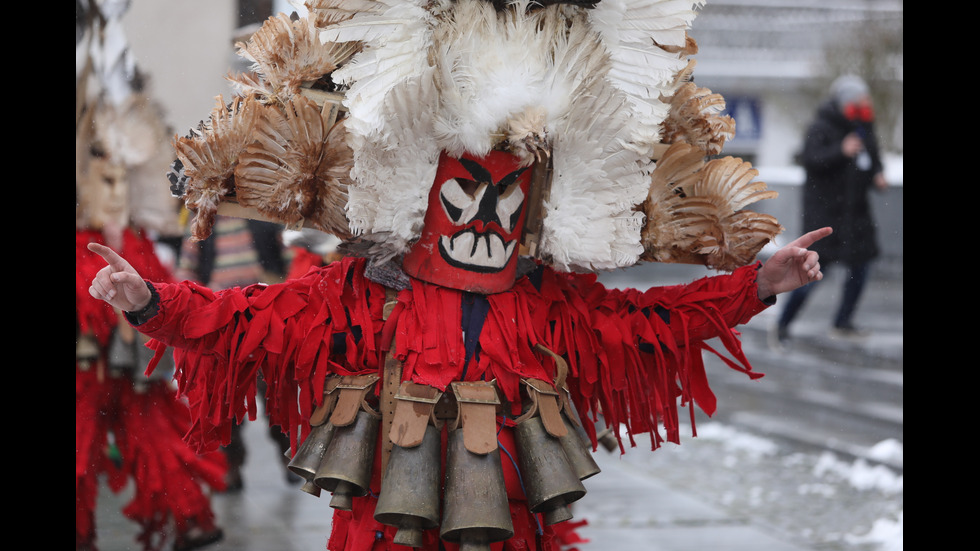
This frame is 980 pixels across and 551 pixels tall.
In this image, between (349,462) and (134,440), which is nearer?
(349,462)

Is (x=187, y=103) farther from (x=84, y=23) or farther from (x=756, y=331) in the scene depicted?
(x=756, y=331)

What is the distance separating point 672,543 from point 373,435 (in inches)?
92.6

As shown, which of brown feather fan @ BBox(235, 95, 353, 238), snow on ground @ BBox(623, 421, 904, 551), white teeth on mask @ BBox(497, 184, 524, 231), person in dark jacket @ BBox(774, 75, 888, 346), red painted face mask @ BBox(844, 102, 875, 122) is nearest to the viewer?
brown feather fan @ BBox(235, 95, 353, 238)

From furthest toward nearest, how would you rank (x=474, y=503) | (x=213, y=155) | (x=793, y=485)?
(x=793, y=485)
(x=213, y=155)
(x=474, y=503)

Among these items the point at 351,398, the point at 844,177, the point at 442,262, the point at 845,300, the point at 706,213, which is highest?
the point at 844,177

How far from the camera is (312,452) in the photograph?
222 centimetres

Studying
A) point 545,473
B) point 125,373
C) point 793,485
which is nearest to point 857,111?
point 793,485

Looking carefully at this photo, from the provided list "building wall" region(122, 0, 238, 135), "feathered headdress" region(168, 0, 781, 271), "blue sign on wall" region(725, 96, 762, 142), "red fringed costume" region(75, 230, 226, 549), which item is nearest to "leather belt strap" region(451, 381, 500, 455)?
"feathered headdress" region(168, 0, 781, 271)

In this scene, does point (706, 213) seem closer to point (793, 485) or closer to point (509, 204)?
point (509, 204)

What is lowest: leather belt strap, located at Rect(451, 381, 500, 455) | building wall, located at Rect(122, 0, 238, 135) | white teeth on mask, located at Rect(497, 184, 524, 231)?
leather belt strap, located at Rect(451, 381, 500, 455)

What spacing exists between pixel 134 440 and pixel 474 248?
2.07 metres

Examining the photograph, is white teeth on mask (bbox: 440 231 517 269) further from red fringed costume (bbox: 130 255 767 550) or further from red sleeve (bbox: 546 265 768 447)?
red sleeve (bbox: 546 265 768 447)

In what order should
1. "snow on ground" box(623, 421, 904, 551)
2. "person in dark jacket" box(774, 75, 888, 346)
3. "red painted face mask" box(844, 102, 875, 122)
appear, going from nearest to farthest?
"snow on ground" box(623, 421, 904, 551) → "person in dark jacket" box(774, 75, 888, 346) → "red painted face mask" box(844, 102, 875, 122)

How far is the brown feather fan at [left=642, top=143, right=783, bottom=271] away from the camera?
248 cm
